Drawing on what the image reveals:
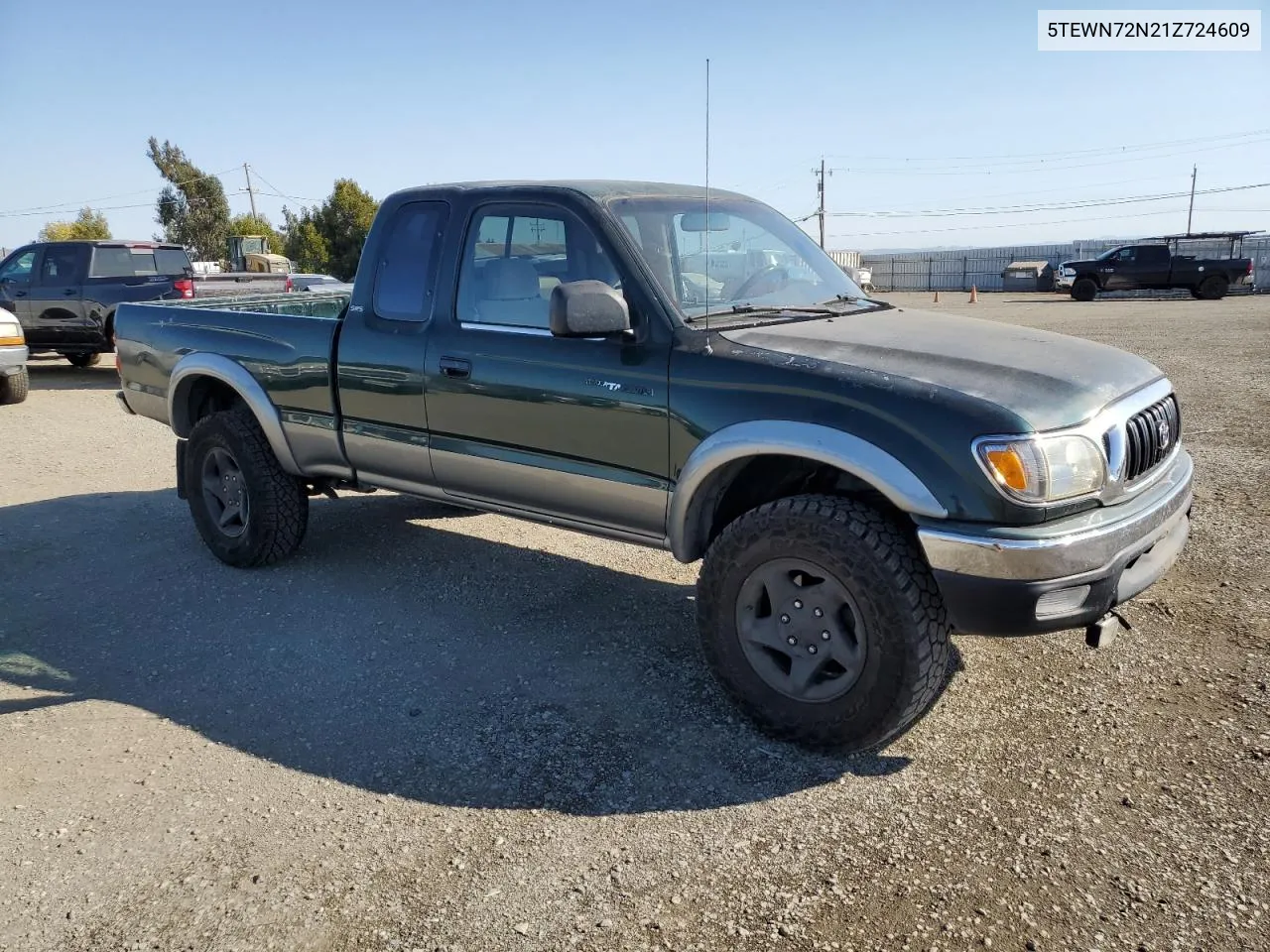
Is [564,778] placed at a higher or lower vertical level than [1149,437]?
lower

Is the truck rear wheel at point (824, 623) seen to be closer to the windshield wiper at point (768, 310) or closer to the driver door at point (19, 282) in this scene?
the windshield wiper at point (768, 310)

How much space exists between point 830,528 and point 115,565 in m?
4.30

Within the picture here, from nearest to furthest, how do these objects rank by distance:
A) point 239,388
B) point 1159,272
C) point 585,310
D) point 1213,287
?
point 585,310 → point 239,388 → point 1213,287 → point 1159,272

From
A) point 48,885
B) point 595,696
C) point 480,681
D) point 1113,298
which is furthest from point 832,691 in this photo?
point 1113,298

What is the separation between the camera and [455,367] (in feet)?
13.9

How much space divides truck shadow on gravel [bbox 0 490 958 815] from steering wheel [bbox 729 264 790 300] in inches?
60.1

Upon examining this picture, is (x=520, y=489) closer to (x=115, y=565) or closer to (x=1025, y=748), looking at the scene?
(x=1025, y=748)

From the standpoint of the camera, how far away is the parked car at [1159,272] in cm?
2745

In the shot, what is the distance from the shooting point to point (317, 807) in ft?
10.3

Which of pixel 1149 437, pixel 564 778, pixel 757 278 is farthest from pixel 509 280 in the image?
pixel 1149 437

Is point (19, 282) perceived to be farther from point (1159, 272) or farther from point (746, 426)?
point (1159, 272)

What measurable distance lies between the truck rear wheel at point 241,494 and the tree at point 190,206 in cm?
5479

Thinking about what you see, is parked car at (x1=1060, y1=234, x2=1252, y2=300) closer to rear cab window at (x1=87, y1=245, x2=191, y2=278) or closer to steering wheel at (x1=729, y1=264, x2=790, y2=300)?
rear cab window at (x1=87, y1=245, x2=191, y2=278)

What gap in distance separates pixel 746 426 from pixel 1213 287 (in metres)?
29.4
